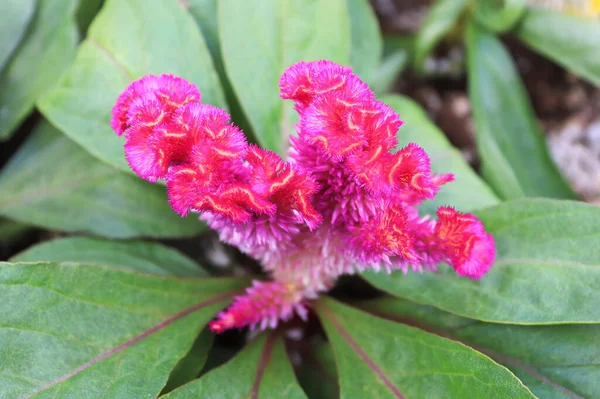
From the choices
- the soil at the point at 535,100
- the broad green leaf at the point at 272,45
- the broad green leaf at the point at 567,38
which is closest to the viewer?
the broad green leaf at the point at 272,45

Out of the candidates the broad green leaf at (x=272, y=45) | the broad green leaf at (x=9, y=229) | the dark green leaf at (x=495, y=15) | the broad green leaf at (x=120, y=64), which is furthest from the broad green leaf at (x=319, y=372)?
the dark green leaf at (x=495, y=15)

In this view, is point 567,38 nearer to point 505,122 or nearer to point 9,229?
point 505,122

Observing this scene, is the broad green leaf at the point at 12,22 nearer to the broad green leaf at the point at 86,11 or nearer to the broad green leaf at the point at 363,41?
the broad green leaf at the point at 86,11

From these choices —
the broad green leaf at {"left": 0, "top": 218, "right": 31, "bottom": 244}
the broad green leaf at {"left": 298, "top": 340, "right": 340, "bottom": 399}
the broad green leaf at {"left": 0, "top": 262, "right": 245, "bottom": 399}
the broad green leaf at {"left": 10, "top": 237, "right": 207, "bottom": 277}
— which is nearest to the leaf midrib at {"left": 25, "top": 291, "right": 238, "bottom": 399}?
the broad green leaf at {"left": 0, "top": 262, "right": 245, "bottom": 399}

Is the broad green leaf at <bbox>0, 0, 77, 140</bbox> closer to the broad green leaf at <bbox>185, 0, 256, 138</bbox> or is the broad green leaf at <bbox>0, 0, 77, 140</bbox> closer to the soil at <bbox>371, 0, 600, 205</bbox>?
the broad green leaf at <bbox>185, 0, 256, 138</bbox>

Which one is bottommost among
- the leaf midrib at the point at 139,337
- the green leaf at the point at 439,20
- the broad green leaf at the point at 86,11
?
the leaf midrib at the point at 139,337

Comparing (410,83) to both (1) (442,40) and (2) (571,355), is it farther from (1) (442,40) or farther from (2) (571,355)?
(2) (571,355)

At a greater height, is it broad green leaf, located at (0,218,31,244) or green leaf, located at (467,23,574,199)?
green leaf, located at (467,23,574,199)

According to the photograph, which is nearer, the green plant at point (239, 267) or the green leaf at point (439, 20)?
the green plant at point (239, 267)
